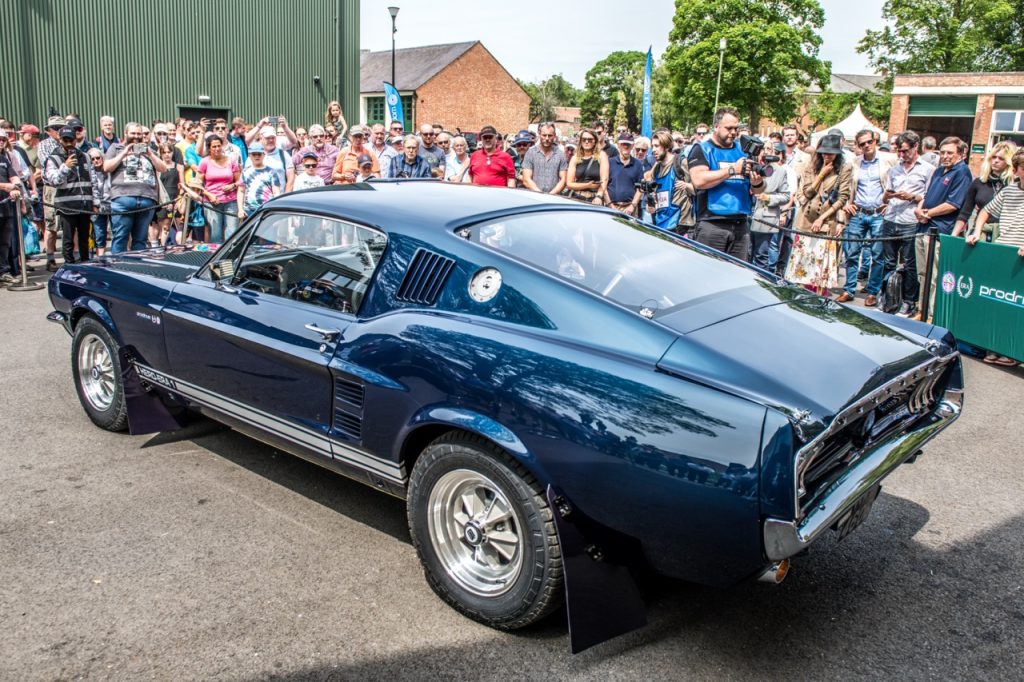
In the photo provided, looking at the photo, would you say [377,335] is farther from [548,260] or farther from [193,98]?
[193,98]

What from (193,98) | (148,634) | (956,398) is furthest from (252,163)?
(193,98)

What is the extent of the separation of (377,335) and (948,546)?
109 inches

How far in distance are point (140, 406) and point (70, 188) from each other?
6.66m

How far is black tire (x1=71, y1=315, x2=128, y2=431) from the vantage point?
4746 mm

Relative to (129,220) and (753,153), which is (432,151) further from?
(753,153)

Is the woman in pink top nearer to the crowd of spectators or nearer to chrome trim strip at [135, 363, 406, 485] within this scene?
the crowd of spectators

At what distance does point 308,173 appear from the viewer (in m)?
9.77

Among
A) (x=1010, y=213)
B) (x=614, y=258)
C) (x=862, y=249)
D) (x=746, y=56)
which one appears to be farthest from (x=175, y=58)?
(x=746, y=56)

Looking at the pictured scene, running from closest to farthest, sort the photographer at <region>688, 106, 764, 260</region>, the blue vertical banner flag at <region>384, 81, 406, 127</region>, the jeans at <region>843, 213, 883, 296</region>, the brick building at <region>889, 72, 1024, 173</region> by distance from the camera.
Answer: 1. the photographer at <region>688, 106, 764, 260</region>
2. the jeans at <region>843, 213, 883, 296</region>
3. the blue vertical banner flag at <region>384, 81, 406, 127</region>
4. the brick building at <region>889, 72, 1024, 173</region>

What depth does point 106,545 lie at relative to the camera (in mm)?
3619

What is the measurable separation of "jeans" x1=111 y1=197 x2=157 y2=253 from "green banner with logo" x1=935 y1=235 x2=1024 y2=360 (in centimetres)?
876

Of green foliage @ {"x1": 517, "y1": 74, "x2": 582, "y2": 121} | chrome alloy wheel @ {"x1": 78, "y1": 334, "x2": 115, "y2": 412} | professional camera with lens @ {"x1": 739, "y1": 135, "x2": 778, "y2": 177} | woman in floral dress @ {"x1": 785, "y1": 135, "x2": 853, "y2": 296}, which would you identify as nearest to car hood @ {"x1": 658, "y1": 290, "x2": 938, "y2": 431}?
chrome alloy wheel @ {"x1": 78, "y1": 334, "x2": 115, "y2": 412}

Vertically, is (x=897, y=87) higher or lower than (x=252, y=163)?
higher

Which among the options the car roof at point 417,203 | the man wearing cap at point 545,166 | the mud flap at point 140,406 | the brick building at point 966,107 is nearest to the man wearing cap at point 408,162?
the man wearing cap at point 545,166
